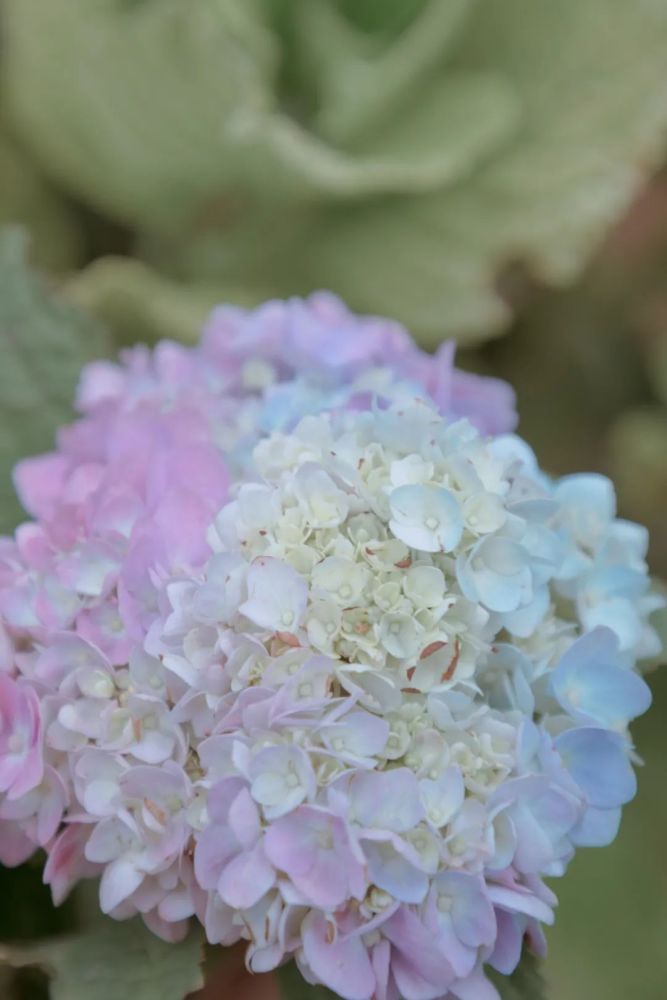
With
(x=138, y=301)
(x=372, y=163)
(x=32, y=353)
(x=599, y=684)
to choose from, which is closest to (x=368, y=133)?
(x=372, y=163)

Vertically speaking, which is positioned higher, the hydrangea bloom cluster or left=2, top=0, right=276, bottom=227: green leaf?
left=2, top=0, right=276, bottom=227: green leaf

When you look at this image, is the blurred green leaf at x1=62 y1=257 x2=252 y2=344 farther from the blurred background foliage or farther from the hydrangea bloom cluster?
the hydrangea bloom cluster

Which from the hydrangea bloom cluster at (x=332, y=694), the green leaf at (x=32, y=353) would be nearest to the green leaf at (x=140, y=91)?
the green leaf at (x=32, y=353)

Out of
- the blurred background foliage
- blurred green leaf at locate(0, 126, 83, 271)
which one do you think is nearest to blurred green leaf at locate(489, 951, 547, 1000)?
the blurred background foliage

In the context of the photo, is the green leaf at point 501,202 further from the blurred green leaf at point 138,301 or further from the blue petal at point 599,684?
the blue petal at point 599,684

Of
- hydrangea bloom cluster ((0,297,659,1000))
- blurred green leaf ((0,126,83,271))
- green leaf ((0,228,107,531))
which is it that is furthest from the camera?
blurred green leaf ((0,126,83,271))

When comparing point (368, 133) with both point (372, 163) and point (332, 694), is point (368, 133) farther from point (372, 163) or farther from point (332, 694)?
point (332, 694)

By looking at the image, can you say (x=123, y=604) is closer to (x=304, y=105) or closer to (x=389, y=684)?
(x=389, y=684)

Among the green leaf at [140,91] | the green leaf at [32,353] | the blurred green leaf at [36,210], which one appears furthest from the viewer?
the blurred green leaf at [36,210]
